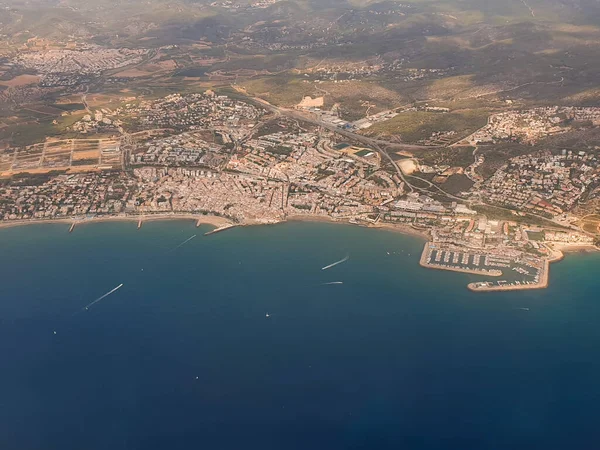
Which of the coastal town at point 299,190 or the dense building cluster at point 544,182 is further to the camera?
the dense building cluster at point 544,182

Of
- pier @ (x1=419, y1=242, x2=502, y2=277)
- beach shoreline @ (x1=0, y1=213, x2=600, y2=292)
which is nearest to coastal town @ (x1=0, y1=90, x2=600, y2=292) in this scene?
pier @ (x1=419, y1=242, x2=502, y2=277)

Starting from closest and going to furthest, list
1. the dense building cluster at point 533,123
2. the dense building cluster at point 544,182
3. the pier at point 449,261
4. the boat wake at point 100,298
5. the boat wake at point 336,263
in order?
the boat wake at point 100,298, the pier at point 449,261, the boat wake at point 336,263, the dense building cluster at point 544,182, the dense building cluster at point 533,123

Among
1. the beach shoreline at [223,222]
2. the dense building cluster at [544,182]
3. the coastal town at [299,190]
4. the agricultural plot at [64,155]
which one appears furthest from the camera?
the agricultural plot at [64,155]

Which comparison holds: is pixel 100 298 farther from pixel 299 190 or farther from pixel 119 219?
pixel 299 190

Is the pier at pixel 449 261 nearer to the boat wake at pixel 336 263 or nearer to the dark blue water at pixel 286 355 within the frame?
the dark blue water at pixel 286 355

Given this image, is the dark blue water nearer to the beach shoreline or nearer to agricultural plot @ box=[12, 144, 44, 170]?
the beach shoreline

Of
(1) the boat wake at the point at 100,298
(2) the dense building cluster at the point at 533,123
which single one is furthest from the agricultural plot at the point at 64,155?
(2) the dense building cluster at the point at 533,123

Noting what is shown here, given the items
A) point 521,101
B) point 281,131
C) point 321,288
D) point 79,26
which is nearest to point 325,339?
point 321,288
